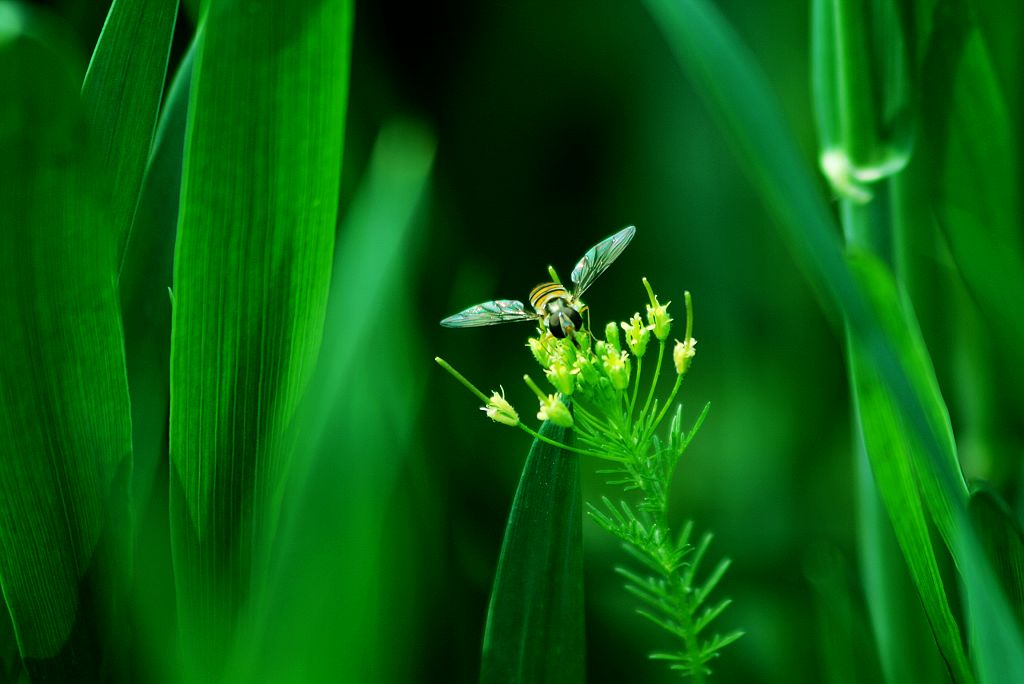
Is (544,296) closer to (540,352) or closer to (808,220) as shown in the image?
(540,352)

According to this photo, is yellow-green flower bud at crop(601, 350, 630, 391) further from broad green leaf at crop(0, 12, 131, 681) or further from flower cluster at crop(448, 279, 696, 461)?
broad green leaf at crop(0, 12, 131, 681)

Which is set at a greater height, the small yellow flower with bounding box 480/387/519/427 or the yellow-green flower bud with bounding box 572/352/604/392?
the yellow-green flower bud with bounding box 572/352/604/392

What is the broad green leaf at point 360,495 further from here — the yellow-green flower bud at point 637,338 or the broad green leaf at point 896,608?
the broad green leaf at point 896,608

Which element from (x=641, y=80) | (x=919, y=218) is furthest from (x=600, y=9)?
(x=919, y=218)

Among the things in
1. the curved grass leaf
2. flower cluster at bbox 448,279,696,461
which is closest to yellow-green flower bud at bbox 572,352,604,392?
flower cluster at bbox 448,279,696,461

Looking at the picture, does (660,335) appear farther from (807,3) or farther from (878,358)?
(807,3)

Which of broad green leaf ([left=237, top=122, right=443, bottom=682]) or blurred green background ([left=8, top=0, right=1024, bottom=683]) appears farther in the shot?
blurred green background ([left=8, top=0, right=1024, bottom=683])
